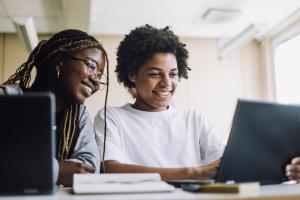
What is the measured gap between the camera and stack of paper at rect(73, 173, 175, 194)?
788mm

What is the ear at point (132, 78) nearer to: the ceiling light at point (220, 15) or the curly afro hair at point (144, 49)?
the curly afro hair at point (144, 49)

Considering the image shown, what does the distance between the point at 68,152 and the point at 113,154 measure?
0.17 metres

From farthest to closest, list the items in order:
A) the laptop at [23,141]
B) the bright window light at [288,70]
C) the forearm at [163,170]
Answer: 1. the bright window light at [288,70]
2. the forearm at [163,170]
3. the laptop at [23,141]

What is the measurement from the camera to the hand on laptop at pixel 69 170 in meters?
1.16

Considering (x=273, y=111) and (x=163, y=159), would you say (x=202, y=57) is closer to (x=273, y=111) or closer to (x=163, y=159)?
(x=163, y=159)

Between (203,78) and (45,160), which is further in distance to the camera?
(203,78)

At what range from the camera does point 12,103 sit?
757 millimetres

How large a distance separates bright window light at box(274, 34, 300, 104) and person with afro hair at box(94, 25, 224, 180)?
9.33ft

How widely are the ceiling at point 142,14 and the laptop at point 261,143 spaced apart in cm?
258

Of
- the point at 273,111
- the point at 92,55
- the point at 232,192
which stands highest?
the point at 92,55

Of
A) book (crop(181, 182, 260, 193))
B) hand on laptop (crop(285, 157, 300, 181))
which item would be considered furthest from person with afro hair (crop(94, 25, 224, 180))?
book (crop(181, 182, 260, 193))

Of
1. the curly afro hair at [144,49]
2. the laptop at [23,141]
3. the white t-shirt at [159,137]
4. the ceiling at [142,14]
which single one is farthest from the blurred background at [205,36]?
the laptop at [23,141]

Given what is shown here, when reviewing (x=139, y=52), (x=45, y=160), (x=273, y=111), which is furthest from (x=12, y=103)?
(x=139, y=52)

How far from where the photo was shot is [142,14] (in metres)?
4.02
